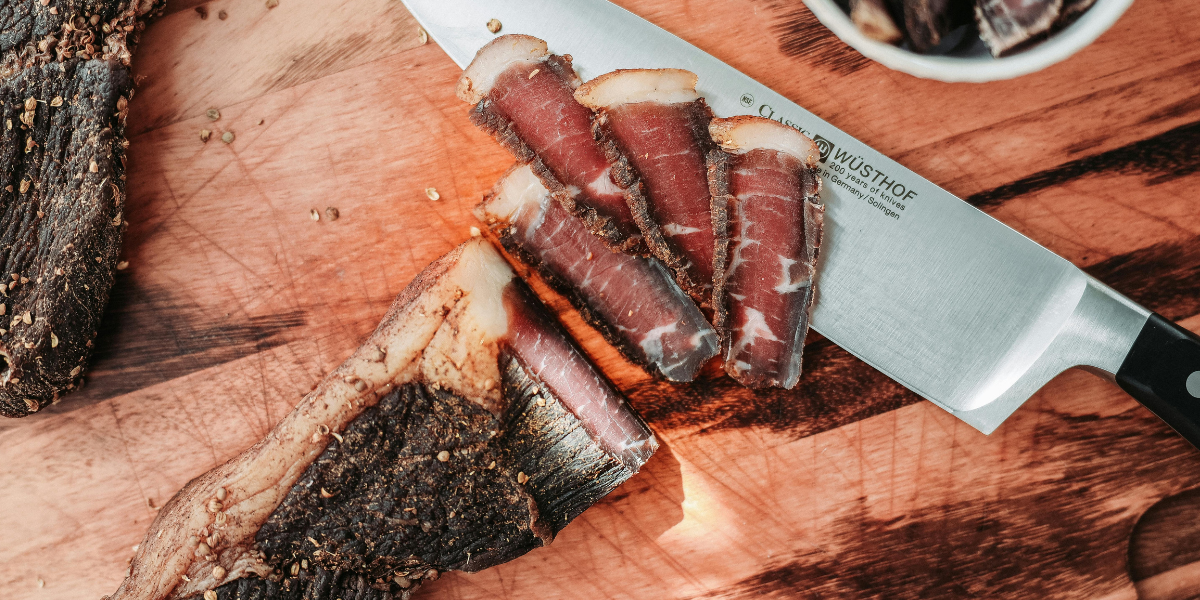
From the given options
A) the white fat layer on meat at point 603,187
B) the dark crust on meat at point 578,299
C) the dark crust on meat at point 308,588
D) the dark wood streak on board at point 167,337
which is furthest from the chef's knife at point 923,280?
the dark crust on meat at point 308,588

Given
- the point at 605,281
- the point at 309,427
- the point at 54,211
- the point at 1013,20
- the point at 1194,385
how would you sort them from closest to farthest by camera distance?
1. the point at 1013,20
2. the point at 1194,385
3. the point at 309,427
4. the point at 54,211
5. the point at 605,281

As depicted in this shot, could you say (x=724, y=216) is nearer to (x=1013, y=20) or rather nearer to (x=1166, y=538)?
(x=1013, y=20)

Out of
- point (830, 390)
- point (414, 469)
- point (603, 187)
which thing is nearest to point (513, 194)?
point (603, 187)

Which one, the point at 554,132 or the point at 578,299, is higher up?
the point at 554,132

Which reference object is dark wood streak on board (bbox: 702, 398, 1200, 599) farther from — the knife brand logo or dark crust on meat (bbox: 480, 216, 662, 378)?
the knife brand logo

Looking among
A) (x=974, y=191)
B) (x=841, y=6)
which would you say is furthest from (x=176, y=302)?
(x=974, y=191)

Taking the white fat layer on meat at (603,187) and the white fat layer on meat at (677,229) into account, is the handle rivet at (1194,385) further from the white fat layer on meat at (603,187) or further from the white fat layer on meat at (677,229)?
the white fat layer on meat at (603,187)

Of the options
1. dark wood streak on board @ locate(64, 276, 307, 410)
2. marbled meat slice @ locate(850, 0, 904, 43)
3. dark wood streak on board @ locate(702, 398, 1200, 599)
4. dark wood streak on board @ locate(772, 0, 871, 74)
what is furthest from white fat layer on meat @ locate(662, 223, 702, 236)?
dark wood streak on board @ locate(64, 276, 307, 410)
